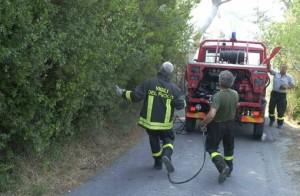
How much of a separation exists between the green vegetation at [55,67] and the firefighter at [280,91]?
4.88 meters

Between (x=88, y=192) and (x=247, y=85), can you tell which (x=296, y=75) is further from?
(x=88, y=192)

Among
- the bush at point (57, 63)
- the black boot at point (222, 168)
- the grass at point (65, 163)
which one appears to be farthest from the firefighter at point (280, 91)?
the black boot at point (222, 168)

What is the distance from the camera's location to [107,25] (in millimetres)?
8555

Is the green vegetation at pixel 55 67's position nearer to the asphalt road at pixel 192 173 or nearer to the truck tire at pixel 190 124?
the asphalt road at pixel 192 173

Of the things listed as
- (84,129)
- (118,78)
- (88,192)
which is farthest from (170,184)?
(118,78)

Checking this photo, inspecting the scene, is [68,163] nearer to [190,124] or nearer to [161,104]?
[161,104]

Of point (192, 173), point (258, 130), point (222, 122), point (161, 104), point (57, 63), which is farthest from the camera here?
point (258, 130)

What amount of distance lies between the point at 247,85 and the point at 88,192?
223 inches

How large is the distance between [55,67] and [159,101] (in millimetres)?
1880

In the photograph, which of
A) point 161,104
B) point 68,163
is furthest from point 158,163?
point 68,163

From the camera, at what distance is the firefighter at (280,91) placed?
43.6 feet

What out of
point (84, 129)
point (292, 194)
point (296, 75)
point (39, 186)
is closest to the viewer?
point (39, 186)

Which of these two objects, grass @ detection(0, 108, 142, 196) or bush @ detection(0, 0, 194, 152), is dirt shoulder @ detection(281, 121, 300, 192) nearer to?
grass @ detection(0, 108, 142, 196)

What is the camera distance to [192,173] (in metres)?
8.33
